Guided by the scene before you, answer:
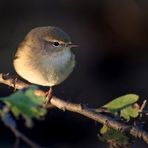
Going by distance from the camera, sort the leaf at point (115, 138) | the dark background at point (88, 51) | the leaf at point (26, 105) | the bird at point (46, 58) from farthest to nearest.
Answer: the dark background at point (88, 51), the bird at point (46, 58), the leaf at point (115, 138), the leaf at point (26, 105)

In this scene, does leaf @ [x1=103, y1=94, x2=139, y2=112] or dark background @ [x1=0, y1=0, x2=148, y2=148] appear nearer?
leaf @ [x1=103, y1=94, x2=139, y2=112]

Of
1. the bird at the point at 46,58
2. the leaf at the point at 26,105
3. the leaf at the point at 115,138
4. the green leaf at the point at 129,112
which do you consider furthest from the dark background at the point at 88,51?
the leaf at the point at 26,105

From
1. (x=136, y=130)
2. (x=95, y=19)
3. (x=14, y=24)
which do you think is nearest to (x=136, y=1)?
(x=95, y=19)

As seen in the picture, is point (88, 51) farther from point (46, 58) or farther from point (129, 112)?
point (129, 112)

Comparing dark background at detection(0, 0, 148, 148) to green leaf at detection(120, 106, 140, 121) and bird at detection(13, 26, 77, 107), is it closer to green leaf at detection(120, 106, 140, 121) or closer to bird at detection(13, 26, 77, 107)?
bird at detection(13, 26, 77, 107)

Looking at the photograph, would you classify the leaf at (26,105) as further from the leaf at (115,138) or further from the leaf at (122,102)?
the leaf at (115,138)

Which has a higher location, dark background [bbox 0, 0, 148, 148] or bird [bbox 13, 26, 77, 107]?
bird [bbox 13, 26, 77, 107]

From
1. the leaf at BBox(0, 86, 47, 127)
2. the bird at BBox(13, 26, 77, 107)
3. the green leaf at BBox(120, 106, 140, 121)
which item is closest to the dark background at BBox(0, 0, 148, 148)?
the bird at BBox(13, 26, 77, 107)
